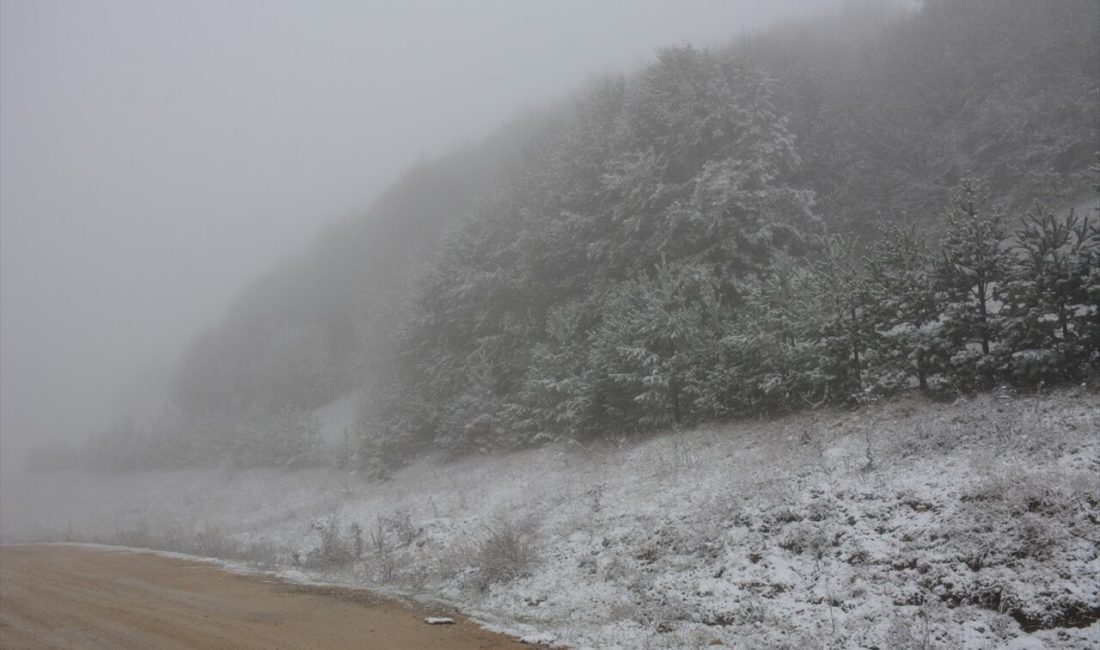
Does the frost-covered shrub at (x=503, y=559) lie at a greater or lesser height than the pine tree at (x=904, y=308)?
lesser

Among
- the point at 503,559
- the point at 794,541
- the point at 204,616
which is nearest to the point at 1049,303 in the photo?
the point at 794,541

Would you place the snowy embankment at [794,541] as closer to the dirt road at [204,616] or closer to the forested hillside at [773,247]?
the dirt road at [204,616]

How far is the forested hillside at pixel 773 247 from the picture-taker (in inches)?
524

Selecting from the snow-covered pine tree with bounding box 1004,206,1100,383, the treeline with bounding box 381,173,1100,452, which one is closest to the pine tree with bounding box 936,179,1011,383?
the treeline with bounding box 381,173,1100,452

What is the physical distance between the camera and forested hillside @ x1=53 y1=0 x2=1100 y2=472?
13312 millimetres

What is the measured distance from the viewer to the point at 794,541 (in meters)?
9.20

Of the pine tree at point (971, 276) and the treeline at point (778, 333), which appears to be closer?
the treeline at point (778, 333)

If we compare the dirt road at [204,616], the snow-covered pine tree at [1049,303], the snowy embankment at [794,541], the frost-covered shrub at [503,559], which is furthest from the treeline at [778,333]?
the dirt road at [204,616]

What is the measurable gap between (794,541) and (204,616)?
382 inches

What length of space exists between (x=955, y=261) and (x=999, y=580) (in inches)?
330

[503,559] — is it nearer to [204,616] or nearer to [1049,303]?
[204,616]

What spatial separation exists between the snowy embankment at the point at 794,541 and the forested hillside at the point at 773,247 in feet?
5.82

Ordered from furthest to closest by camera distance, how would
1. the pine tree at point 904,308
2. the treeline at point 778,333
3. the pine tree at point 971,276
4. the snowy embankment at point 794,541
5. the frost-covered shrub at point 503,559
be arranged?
1. the pine tree at point 904,308
2. the pine tree at point 971,276
3. the treeline at point 778,333
4. the frost-covered shrub at point 503,559
5. the snowy embankment at point 794,541

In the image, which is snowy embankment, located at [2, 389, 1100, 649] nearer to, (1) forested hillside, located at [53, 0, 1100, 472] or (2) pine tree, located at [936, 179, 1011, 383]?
(2) pine tree, located at [936, 179, 1011, 383]
